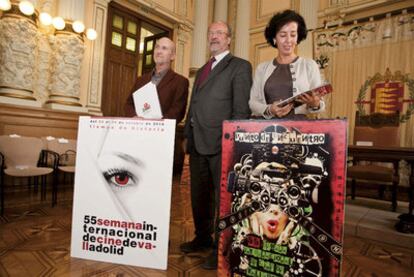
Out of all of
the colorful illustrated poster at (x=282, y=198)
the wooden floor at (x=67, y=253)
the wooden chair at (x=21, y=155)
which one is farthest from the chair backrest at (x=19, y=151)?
the colorful illustrated poster at (x=282, y=198)

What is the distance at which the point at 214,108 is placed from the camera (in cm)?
162

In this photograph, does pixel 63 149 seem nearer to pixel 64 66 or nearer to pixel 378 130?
pixel 64 66

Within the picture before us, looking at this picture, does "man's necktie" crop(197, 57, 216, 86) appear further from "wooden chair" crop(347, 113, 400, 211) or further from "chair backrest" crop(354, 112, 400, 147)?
"chair backrest" crop(354, 112, 400, 147)

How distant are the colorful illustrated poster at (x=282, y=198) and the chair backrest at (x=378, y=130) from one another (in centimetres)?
260

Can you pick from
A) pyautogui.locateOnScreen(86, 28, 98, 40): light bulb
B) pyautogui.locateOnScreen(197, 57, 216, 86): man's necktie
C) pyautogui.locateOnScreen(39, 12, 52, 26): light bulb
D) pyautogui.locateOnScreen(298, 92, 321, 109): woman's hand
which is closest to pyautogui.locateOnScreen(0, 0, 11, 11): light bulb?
pyautogui.locateOnScreen(39, 12, 52, 26): light bulb

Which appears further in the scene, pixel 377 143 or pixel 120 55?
pixel 120 55

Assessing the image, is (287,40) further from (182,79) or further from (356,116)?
(356,116)

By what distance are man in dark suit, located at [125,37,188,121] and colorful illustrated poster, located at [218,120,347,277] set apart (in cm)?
68

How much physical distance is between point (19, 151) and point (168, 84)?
205cm

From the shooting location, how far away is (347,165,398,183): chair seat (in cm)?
299

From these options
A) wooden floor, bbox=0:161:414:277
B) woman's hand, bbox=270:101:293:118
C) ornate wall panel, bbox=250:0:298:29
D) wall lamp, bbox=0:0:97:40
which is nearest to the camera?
woman's hand, bbox=270:101:293:118

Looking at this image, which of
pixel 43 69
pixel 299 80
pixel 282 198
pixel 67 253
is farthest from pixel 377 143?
pixel 43 69

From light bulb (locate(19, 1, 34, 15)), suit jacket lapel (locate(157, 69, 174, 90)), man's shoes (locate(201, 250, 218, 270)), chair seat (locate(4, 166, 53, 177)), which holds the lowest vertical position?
man's shoes (locate(201, 250, 218, 270))

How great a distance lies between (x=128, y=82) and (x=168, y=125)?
170 inches
